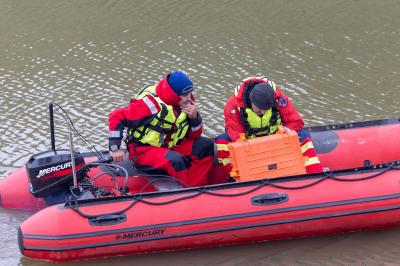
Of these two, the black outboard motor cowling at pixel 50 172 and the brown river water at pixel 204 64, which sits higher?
the brown river water at pixel 204 64

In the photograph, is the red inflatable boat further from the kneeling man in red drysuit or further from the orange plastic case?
the kneeling man in red drysuit

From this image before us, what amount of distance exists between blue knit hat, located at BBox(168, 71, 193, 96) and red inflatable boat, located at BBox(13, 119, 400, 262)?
0.79 m

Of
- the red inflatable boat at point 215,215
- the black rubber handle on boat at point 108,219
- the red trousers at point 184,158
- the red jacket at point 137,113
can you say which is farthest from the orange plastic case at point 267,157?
the black rubber handle on boat at point 108,219

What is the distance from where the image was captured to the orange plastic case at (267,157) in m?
5.20

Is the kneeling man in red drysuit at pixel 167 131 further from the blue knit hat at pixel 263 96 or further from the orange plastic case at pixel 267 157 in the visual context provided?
the blue knit hat at pixel 263 96

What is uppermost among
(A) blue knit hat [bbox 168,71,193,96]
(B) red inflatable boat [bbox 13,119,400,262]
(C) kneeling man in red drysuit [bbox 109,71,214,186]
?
(A) blue knit hat [bbox 168,71,193,96]

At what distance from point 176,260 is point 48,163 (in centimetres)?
125

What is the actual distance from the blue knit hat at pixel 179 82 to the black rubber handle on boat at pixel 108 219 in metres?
1.07

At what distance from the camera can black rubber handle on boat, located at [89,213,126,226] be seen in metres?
4.84

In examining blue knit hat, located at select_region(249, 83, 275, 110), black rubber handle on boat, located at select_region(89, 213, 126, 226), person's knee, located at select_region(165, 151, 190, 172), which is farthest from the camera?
person's knee, located at select_region(165, 151, 190, 172)

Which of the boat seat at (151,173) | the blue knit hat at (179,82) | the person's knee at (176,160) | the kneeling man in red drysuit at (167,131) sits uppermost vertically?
the blue knit hat at (179,82)

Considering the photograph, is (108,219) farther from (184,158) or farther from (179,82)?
(179,82)

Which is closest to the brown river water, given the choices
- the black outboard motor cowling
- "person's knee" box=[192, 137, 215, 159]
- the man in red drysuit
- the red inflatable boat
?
the red inflatable boat

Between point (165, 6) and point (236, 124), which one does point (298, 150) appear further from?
point (165, 6)
